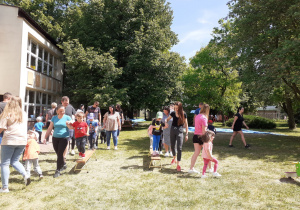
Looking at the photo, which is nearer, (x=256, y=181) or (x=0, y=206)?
(x=0, y=206)

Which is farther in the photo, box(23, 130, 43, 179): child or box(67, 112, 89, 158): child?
box(67, 112, 89, 158): child

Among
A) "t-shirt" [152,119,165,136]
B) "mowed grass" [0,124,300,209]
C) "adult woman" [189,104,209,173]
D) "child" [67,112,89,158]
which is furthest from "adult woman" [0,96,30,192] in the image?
"adult woman" [189,104,209,173]

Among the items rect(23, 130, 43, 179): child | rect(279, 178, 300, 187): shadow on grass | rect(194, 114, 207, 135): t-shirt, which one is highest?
rect(194, 114, 207, 135): t-shirt

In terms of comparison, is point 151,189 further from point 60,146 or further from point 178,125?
point 60,146

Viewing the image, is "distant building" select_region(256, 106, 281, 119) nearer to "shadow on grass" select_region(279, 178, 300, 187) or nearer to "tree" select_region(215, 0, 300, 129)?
"tree" select_region(215, 0, 300, 129)

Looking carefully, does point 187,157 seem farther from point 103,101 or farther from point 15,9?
point 15,9

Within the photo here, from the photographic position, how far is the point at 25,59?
16578mm

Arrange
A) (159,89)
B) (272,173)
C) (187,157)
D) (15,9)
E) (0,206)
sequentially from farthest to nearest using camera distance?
(159,89) → (15,9) → (187,157) → (272,173) → (0,206)

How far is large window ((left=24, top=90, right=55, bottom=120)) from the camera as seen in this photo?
18.3 meters

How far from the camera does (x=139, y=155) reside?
865 centimetres

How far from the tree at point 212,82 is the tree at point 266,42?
13480 mm

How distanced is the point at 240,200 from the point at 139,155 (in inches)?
190

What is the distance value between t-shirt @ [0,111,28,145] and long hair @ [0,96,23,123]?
2.8 inches

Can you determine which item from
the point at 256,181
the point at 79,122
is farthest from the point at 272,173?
the point at 79,122
